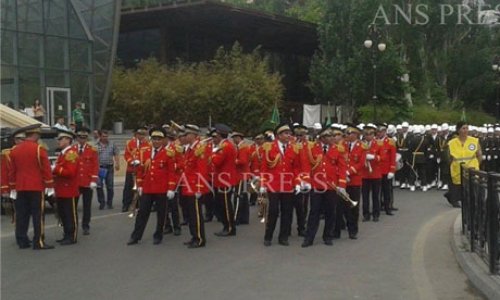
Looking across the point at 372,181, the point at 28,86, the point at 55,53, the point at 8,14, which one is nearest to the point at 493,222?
the point at 372,181

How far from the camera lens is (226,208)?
11.8m

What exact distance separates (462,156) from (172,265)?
21.6 feet

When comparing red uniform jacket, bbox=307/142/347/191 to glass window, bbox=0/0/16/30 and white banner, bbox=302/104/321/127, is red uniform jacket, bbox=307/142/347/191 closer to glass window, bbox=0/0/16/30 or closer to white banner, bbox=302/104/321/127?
glass window, bbox=0/0/16/30

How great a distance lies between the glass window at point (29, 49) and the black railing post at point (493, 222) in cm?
2443

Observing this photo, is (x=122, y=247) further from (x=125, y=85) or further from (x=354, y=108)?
(x=354, y=108)

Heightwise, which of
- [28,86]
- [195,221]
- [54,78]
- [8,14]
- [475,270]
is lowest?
[475,270]

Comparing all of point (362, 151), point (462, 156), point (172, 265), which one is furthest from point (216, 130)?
point (462, 156)

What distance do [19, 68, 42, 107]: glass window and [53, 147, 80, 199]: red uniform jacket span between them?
18905mm

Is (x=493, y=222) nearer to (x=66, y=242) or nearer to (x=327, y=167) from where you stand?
(x=327, y=167)

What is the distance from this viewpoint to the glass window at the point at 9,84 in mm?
28000

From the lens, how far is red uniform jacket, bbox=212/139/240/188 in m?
12.0

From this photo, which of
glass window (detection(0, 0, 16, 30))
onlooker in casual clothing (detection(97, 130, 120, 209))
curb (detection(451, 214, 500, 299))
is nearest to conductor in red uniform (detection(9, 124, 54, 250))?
onlooker in casual clothing (detection(97, 130, 120, 209))

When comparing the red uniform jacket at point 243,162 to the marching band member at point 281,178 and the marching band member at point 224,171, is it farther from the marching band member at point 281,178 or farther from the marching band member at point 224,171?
the marching band member at point 281,178

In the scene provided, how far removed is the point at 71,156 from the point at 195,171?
1982 millimetres
